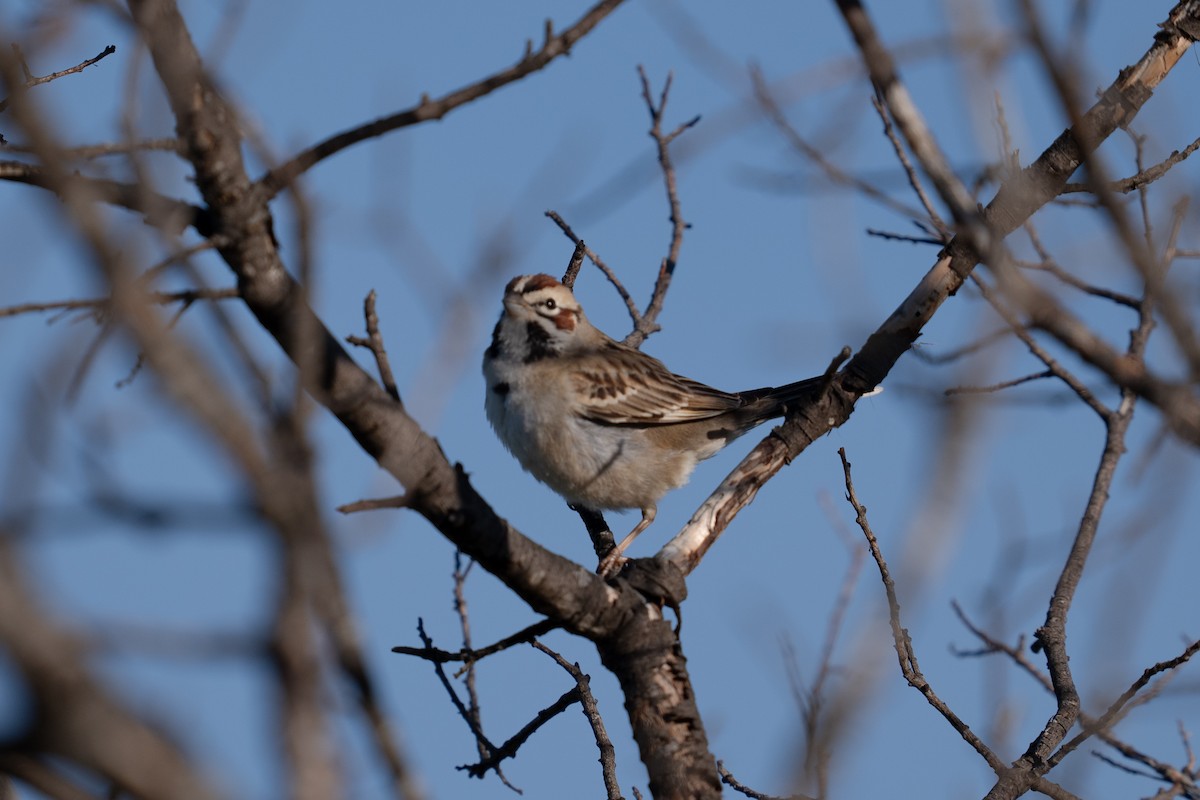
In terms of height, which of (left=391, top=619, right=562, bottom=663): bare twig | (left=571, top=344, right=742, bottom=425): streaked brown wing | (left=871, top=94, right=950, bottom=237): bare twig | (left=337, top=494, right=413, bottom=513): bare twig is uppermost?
(left=571, top=344, right=742, bottom=425): streaked brown wing

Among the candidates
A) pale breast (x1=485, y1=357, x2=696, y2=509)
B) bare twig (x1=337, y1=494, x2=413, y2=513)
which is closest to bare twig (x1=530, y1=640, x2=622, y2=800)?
bare twig (x1=337, y1=494, x2=413, y2=513)

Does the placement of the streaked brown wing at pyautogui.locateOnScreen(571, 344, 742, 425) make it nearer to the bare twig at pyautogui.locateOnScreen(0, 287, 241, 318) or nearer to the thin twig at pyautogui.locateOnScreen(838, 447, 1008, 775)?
the thin twig at pyautogui.locateOnScreen(838, 447, 1008, 775)

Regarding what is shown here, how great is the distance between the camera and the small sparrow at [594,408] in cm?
876

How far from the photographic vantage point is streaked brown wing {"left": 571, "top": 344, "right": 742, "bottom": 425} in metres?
9.05

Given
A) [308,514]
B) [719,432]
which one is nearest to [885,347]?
[719,432]

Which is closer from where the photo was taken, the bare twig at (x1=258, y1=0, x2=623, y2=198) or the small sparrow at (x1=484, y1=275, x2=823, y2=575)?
the bare twig at (x1=258, y1=0, x2=623, y2=198)

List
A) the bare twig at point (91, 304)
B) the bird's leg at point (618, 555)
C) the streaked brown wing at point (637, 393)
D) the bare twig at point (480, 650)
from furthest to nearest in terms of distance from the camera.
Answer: the streaked brown wing at point (637, 393) → the bird's leg at point (618, 555) → the bare twig at point (480, 650) → the bare twig at point (91, 304)

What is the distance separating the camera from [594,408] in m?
8.98

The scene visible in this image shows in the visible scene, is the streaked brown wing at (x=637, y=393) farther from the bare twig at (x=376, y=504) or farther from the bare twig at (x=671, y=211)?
the bare twig at (x=376, y=504)

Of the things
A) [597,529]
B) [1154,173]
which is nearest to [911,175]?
[1154,173]

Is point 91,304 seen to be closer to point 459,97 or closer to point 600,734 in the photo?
point 459,97

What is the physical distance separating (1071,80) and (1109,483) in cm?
527

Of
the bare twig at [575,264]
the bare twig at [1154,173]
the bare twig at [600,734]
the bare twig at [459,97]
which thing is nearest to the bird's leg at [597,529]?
the bare twig at [575,264]

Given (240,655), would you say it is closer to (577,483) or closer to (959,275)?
(959,275)
